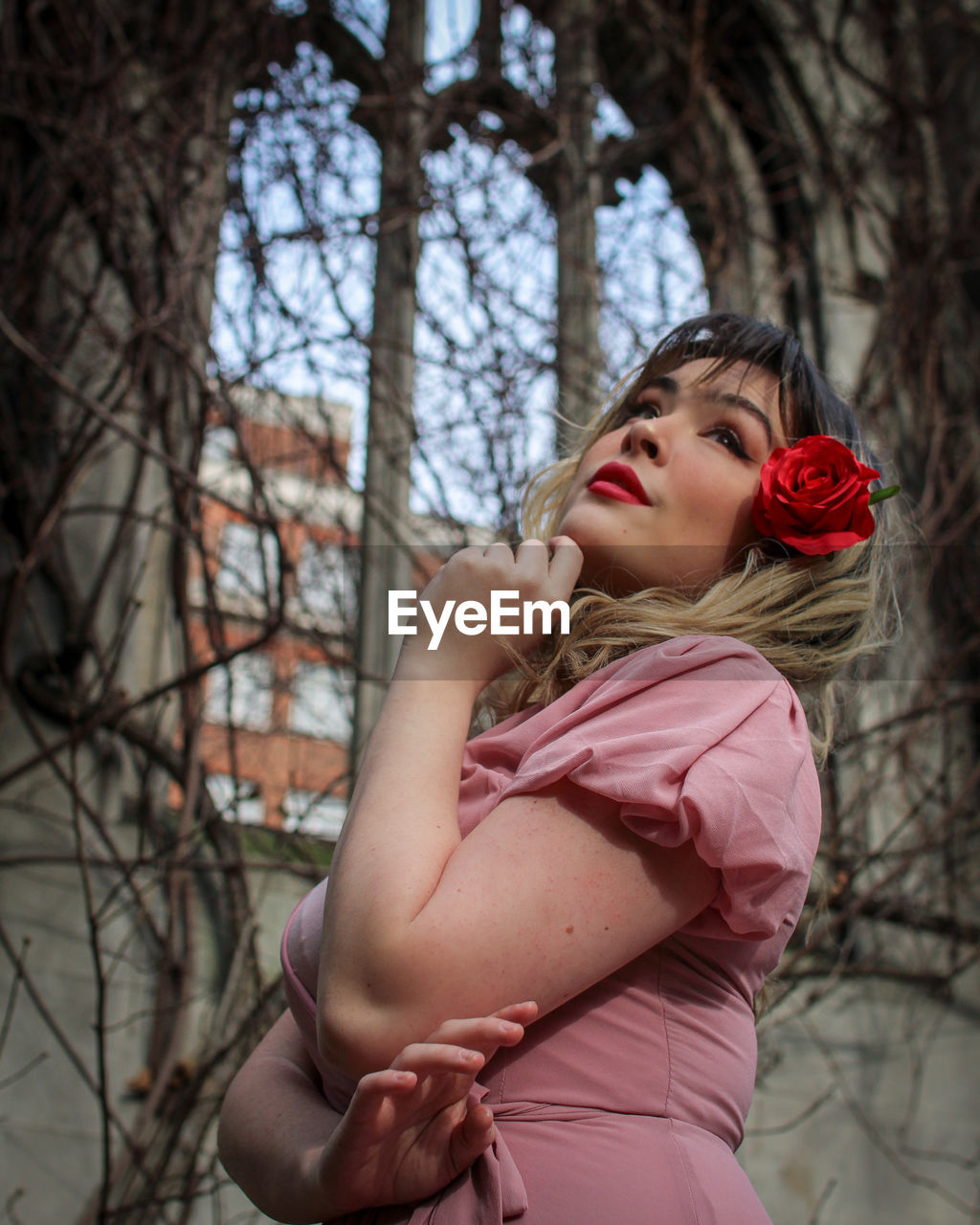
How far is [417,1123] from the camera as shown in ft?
2.03

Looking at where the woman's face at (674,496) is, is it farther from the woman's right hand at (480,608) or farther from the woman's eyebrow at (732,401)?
the woman's right hand at (480,608)

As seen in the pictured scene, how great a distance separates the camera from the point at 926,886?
3211 mm

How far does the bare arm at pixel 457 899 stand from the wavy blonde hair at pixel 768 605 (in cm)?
14

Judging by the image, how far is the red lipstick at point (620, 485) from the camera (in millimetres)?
914

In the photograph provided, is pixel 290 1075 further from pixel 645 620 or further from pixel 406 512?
pixel 406 512

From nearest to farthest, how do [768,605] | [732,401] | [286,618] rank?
[768,605], [732,401], [286,618]

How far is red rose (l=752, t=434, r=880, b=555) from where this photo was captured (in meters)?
0.87

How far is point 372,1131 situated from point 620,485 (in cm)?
52

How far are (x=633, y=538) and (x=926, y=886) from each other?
2681 millimetres

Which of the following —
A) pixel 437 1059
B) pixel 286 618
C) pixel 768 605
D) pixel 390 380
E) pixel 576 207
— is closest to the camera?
pixel 437 1059

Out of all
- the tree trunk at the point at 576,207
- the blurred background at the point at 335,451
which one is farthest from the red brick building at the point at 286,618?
the tree trunk at the point at 576,207

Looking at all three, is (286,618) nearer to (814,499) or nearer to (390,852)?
(814,499)

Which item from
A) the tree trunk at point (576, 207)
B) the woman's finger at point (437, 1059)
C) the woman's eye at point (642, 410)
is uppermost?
the tree trunk at point (576, 207)

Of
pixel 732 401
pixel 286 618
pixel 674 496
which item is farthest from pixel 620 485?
pixel 286 618
